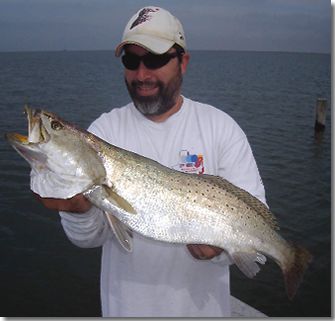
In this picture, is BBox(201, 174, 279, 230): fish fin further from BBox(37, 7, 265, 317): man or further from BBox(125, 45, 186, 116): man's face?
BBox(125, 45, 186, 116): man's face

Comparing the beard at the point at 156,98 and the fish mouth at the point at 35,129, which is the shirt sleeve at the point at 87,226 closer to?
the fish mouth at the point at 35,129

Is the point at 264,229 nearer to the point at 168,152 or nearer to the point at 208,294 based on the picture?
the point at 208,294

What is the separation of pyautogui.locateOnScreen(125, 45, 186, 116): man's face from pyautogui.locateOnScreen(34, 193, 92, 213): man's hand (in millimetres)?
1037

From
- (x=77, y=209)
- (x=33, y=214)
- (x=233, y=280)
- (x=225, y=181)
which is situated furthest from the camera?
(x=33, y=214)

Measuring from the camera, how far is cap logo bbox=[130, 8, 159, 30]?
12.7ft

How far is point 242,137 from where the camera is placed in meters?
3.82

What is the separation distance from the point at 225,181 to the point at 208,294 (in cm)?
104

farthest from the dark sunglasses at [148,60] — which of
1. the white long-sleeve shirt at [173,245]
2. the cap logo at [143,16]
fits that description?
the white long-sleeve shirt at [173,245]

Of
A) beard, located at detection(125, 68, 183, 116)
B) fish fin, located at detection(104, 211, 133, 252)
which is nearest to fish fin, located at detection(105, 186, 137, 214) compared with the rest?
fish fin, located at detection(104, 211, 133, 252)

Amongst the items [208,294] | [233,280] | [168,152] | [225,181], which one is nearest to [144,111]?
[168,152]

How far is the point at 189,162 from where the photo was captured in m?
3.75

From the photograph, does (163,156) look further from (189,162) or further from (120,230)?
(120,230)

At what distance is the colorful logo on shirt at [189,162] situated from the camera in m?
3.74

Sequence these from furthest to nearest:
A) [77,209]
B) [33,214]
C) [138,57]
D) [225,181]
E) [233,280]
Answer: [33,214]
[233,280]
[138,57]
[225,181]
[77,209]
